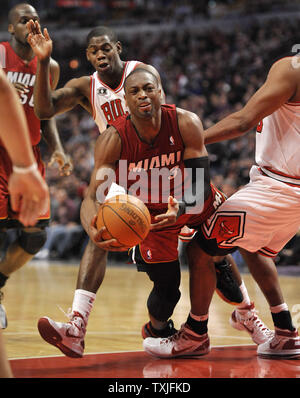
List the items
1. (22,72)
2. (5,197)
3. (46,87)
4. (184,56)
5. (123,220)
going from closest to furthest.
Result: (123,220) → (46,87) → (5,197) → (22,72) → (184,56)

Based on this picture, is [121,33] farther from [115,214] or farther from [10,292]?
[115,214]

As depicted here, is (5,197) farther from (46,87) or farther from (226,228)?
(226,228)

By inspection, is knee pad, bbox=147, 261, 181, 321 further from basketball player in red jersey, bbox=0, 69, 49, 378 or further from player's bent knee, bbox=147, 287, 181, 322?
basketball player in red jersey, bbox=0, 69, 49, 378

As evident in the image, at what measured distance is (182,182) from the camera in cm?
446

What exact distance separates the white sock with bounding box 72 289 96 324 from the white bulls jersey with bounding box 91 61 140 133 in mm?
1497

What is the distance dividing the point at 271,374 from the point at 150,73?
200 centimetres

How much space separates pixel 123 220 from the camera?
376cm

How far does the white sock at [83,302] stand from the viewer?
14.3 ft

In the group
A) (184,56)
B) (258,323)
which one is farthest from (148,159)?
(184,56)

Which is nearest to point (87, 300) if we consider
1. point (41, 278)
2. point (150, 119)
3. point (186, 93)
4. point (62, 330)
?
point (62, 330)

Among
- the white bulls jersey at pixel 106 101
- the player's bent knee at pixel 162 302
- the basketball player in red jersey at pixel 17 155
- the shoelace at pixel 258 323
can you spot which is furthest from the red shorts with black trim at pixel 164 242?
the basketball player in red jersey at pixel 17 155

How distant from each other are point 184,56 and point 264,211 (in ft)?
47.9

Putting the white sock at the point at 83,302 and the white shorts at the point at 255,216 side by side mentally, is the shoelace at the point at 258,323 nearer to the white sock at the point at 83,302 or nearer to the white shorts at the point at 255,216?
the white shorts at the point at 255,216

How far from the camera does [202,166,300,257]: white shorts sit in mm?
4430
